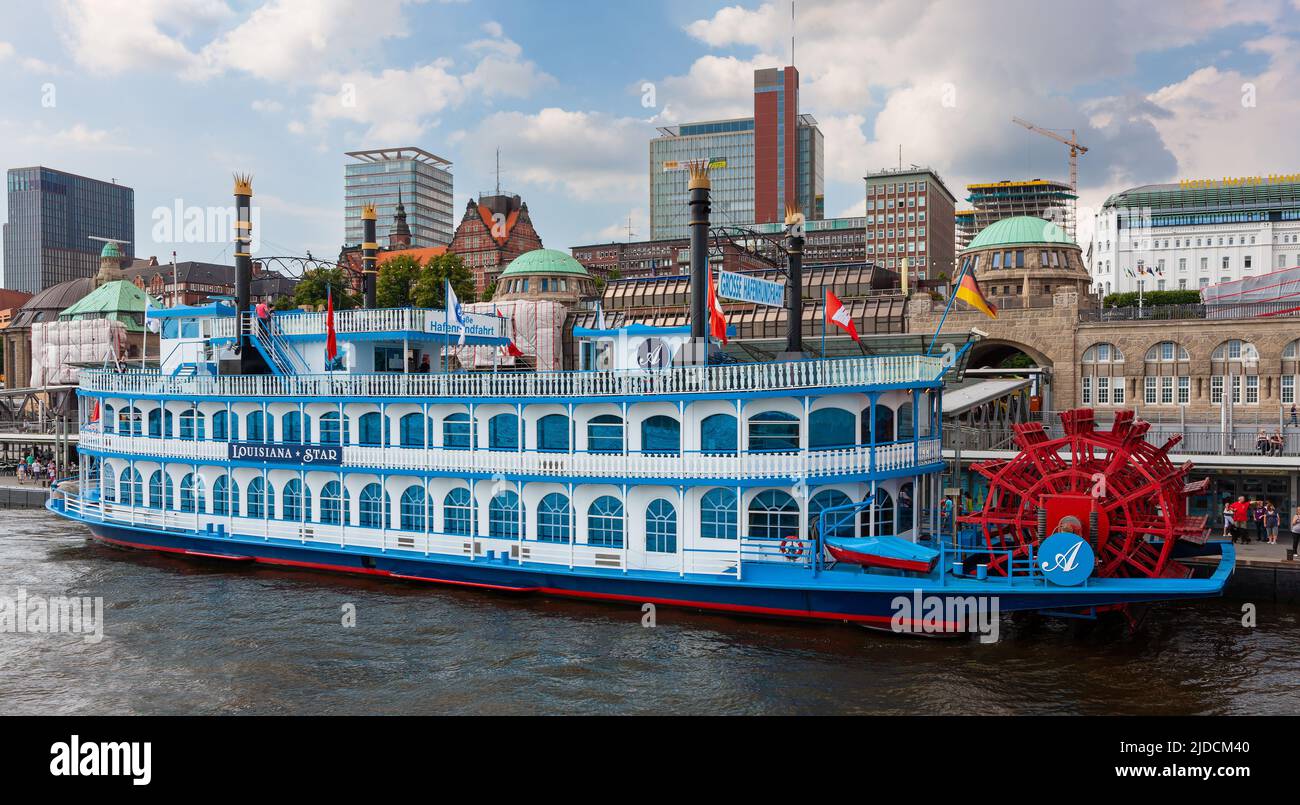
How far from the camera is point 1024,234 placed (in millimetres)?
53250

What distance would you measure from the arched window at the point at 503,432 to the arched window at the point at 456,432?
2.51 ft

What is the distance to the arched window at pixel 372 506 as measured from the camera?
25609 millimetres

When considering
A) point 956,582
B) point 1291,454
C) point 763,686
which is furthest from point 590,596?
point 1291,454

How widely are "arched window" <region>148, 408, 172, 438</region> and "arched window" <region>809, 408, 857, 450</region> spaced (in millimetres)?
20400

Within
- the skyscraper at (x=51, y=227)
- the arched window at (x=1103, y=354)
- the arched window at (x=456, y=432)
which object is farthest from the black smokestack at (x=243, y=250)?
the skyscraper at (x=51, y=227)

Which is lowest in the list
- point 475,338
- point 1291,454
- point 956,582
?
point 956,582

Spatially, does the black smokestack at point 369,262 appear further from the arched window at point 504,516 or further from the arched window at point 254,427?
the arched window at point 504,516

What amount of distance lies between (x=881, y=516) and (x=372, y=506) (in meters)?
13.7

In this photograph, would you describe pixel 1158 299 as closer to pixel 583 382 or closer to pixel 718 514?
pixel 718 514

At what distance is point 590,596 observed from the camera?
22516mm

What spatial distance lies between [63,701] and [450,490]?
9874 mm

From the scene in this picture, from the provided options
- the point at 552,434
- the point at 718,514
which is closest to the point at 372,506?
the point at 552,434
